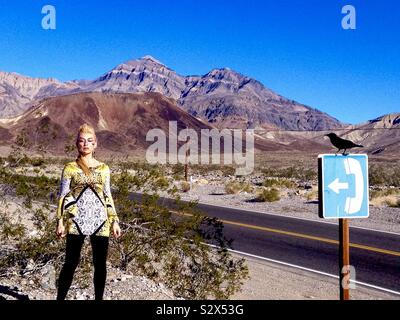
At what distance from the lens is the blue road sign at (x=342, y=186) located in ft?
15.2

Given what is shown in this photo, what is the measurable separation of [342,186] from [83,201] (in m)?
2.44

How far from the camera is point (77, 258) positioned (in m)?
4.79

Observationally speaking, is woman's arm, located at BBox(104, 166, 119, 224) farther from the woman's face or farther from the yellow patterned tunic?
the woman's face

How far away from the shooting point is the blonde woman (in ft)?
15.1

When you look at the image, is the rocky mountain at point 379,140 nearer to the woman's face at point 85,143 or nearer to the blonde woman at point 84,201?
the blonde woman at point 84,201

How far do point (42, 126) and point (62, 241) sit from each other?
2.32 metres

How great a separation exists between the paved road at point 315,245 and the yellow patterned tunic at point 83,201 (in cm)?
484

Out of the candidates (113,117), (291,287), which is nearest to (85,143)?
(291,287)

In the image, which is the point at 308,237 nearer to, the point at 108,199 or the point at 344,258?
the point at 344,258

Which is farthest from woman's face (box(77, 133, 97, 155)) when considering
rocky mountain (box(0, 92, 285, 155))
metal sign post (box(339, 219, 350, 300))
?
rocky mountain (box(0, 92, 285, 155))

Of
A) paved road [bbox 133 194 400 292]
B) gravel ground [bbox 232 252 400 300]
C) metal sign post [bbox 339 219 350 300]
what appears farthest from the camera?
paved road [bbox 133 194 400 292]

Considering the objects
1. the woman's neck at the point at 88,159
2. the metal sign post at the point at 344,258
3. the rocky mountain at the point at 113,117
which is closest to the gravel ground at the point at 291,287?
the metal sign post at the point at 344,258

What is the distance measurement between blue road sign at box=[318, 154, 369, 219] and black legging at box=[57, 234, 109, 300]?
83.4 inches

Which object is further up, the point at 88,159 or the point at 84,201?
the point at 88,159
